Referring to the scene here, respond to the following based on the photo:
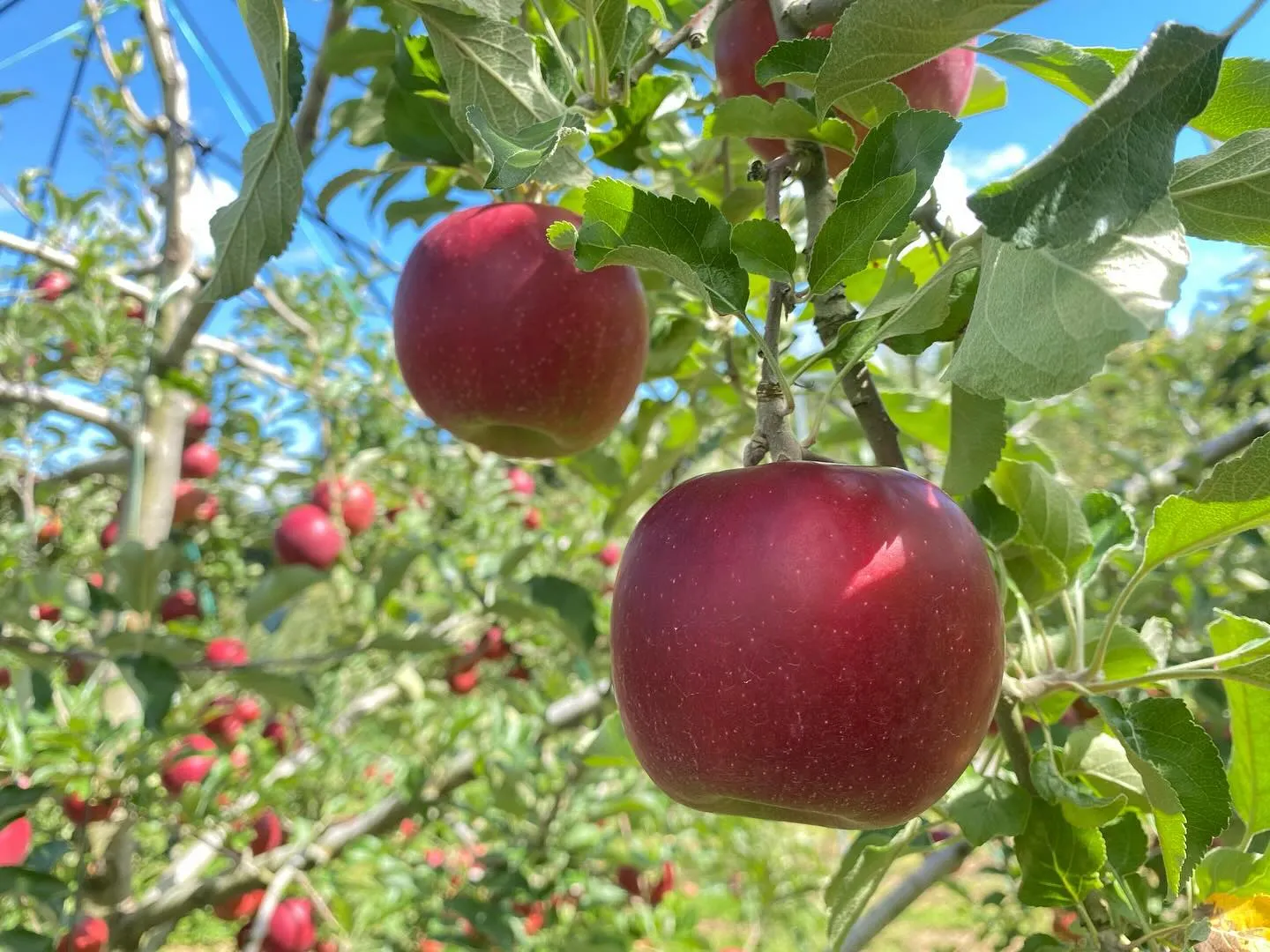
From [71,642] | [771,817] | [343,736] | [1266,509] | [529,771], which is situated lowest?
[343,736]

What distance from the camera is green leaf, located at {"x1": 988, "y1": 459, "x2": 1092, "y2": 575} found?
2.18 ft

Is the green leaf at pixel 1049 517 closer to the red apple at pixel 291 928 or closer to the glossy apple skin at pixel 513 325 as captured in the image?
the glossy apple skin at pixel 513 325

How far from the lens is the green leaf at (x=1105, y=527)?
72 cm

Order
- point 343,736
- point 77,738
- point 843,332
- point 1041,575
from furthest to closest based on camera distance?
point 343,736, point 77,738, point 1041,575, point 843,332

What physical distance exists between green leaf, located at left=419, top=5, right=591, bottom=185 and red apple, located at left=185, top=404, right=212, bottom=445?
7.56 ft

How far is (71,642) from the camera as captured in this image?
1.59m

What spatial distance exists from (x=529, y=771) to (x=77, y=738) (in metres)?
0.72

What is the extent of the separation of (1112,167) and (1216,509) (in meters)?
0.33

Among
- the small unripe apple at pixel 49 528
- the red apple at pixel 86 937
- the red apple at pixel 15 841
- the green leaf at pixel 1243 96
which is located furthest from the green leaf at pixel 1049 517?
the small unripe apple at pixel 49 528

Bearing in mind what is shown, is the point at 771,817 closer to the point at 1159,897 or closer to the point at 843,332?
the point at 843,332

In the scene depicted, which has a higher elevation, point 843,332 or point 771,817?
point 843,332

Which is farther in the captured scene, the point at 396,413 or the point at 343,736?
the point at 396,413

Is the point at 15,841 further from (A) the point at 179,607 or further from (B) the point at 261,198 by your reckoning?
(B) the point at 261,198

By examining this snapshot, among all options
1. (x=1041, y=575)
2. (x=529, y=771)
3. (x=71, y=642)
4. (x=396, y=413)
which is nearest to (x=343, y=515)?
(x=396, y=413)
